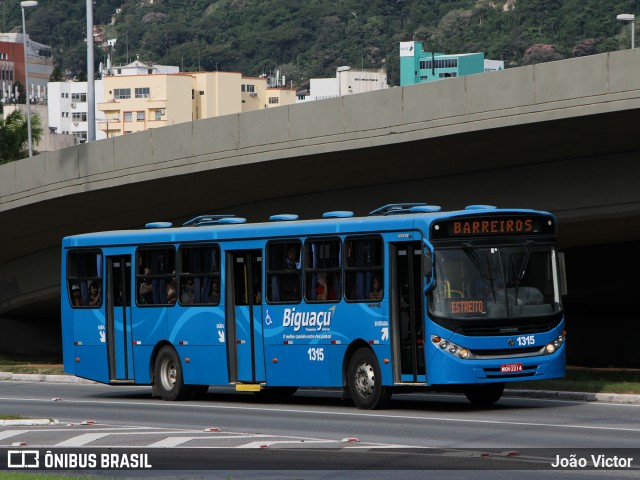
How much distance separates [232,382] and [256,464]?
29.3ft

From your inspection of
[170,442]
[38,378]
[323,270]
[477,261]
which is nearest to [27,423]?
[170,442]

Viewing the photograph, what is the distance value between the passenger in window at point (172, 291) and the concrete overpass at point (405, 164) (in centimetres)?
653

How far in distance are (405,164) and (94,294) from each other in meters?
8.07

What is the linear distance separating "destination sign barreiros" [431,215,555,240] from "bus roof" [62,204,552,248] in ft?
0.30

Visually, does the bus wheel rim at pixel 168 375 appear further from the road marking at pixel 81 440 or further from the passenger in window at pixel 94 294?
the road marking at pixel 81 440

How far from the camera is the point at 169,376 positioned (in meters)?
24.3

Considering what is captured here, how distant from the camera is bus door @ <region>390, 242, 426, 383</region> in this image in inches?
779

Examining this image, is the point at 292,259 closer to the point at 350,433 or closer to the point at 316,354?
the point at 316,354

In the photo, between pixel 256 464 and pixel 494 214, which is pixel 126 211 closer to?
pixel 494 214

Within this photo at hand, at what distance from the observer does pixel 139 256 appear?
24609 mm

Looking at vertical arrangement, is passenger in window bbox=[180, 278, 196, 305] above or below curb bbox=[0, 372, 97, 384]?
above

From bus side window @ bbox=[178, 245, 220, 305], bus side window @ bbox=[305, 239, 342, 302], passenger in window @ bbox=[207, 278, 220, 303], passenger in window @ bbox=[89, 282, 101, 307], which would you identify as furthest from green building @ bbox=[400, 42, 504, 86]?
bus side window @ bbox=[305, 239, 342, 302]

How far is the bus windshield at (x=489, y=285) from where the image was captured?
19500 mm

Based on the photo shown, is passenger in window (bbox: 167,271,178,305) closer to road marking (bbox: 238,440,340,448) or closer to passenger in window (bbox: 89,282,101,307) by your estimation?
passenger in window (bbox: 89,282,101,307)
